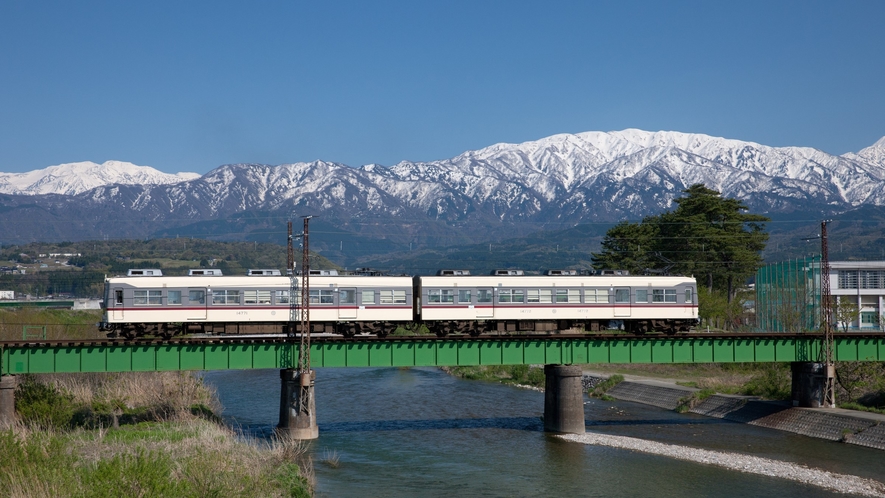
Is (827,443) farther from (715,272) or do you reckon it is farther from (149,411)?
(715,272)

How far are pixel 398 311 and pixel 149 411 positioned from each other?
15.3 metres

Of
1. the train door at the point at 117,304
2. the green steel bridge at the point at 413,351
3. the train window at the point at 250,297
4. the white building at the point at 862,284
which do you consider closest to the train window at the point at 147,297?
the train door at the point at 117,304

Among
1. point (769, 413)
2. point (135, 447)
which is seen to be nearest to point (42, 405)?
point (135, 447)

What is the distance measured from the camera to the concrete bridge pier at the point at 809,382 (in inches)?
1909

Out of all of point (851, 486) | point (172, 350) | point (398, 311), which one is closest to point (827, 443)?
point (851, 486)

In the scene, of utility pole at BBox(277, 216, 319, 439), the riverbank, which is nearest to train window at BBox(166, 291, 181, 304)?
the riverbank

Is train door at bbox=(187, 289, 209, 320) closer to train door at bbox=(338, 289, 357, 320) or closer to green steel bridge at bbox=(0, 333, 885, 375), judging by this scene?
green steel bridge at bbox=(0, 333, 885, 375)

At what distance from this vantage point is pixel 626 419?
5238 centimetres

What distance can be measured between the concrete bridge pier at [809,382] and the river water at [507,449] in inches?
134

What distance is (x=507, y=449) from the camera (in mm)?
42781

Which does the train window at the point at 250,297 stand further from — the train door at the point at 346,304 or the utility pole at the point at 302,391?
the train door at the point at 346,304

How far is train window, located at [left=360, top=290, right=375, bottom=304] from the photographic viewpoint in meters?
46.5

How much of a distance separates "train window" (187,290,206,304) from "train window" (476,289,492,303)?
15.1 m

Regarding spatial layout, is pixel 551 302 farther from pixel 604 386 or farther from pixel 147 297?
pixel 147 297
